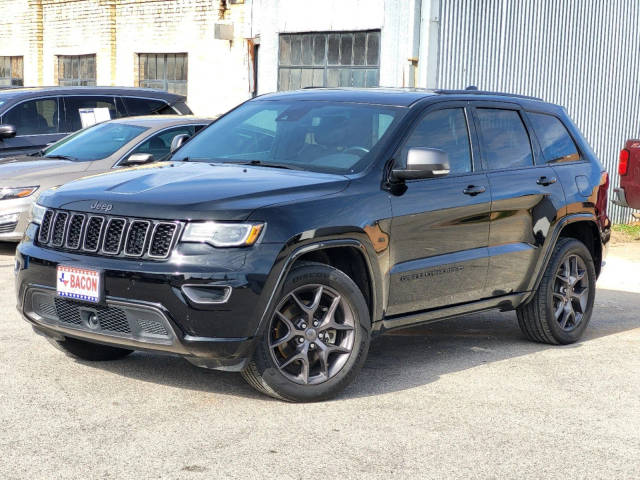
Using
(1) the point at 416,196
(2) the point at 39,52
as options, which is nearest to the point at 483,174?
(1) the point at 416,196

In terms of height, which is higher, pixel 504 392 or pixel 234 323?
pixel 234 323

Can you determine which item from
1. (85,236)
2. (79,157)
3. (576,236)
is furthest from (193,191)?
(79,157)

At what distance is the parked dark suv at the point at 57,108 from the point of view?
43.0ft

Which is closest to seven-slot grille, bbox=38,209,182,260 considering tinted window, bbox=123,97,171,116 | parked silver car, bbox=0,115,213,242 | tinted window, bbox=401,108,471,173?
tinted window, bbox=401,108,471,173

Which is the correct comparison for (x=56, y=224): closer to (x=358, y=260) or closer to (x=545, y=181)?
(x=358, y=260)

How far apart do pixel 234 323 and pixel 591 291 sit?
353 centimetres

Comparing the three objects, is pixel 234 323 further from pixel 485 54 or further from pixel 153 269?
pixel 485 54

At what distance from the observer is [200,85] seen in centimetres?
2239

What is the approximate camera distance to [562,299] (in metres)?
7.71

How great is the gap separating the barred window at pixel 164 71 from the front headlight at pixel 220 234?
698 inches

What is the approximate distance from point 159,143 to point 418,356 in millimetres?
5525

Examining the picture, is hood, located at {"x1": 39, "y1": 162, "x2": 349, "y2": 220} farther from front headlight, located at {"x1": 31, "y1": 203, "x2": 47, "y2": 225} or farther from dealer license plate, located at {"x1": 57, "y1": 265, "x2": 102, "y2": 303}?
dealer license plate, located at {"x1": 57, "y1": 265, "x2": 102, "y2": 303}

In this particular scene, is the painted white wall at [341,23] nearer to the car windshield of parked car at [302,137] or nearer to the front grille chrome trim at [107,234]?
the car windshield of parked car at [302,137]

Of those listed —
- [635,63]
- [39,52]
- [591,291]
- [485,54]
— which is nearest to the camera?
[591,291]
